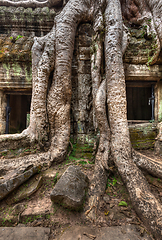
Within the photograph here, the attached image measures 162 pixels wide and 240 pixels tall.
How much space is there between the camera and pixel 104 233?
127 centimetres

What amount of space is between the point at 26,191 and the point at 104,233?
1126mm

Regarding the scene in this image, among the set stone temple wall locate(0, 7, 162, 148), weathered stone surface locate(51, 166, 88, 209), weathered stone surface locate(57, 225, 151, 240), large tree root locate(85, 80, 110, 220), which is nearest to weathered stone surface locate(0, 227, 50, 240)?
weathered stone surface locate(57, 225, 151, 240)

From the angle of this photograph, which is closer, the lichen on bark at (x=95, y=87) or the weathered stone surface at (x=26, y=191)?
the weathered stone surface at (x=26, y=191)

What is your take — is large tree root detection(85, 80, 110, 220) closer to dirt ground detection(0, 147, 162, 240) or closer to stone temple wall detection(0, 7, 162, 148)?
dirt ground detection(0, 147, 162, 240)

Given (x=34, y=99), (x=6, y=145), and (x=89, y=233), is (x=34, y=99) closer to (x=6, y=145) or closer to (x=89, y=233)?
(x=6, y=145)

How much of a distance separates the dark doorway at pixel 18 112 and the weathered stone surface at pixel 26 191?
5.02 m

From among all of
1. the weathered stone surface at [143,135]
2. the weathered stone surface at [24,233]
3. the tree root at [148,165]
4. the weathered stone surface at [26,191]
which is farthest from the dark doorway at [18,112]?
the tree root at [148,165]

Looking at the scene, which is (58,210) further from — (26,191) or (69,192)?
(26,191)

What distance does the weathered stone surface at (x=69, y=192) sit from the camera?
4.53 feet

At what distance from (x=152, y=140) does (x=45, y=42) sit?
3.43 meters

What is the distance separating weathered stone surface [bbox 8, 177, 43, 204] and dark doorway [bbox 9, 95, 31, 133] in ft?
16.5

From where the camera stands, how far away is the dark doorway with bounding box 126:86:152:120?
6955 mm

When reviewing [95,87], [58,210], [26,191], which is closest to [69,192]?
[58,210]

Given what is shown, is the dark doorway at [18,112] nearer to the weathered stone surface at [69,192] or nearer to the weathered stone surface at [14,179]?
the weathered stone surface at [14,179]
